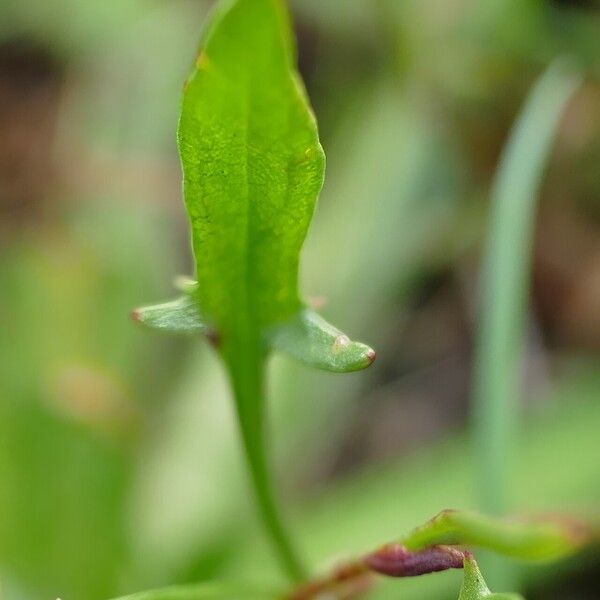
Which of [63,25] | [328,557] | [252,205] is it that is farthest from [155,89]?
[252,205]

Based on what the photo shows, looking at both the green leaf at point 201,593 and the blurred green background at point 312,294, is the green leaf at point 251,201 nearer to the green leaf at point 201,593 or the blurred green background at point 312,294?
the green leaf at point 201,593

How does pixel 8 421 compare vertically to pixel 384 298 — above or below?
below

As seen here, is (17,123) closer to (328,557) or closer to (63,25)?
(63,25)

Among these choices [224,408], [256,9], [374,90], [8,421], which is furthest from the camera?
[374,90]

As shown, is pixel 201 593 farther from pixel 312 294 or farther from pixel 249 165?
pixel 312 294

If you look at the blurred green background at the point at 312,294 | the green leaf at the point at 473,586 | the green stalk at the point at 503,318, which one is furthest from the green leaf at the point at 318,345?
the blurred green background at the point at 312,294

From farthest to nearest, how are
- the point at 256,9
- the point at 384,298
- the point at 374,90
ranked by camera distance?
the point at 374,90
the point at 384,298
the point at 256,9

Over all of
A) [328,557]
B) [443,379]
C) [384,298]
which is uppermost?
[384,298]
